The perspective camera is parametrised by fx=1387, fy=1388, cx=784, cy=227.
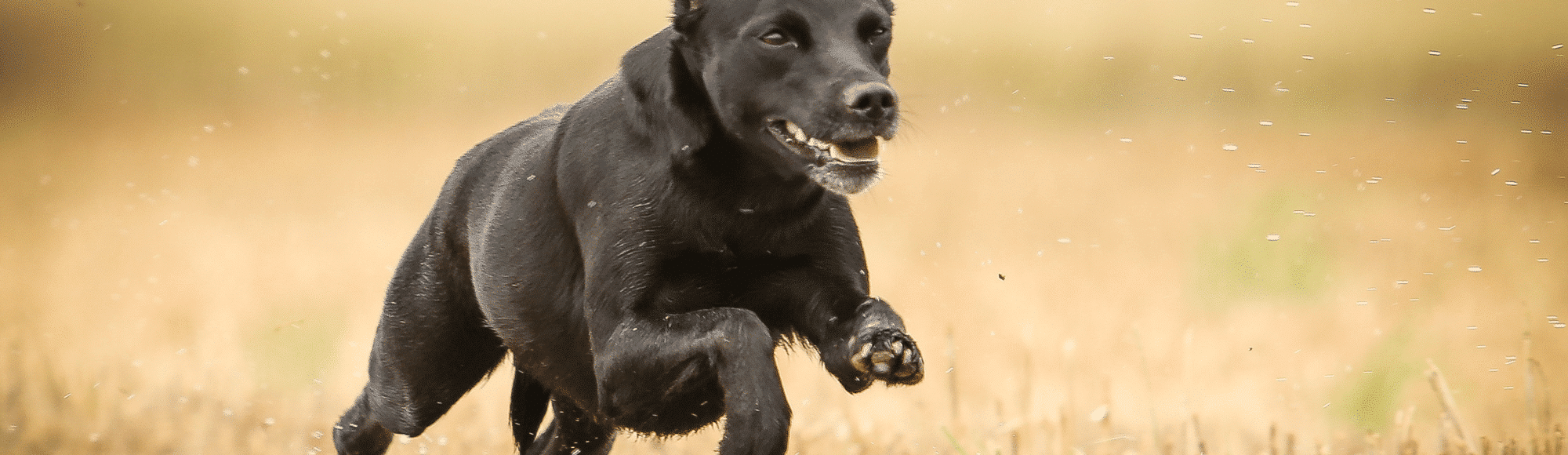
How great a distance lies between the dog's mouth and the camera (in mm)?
3064

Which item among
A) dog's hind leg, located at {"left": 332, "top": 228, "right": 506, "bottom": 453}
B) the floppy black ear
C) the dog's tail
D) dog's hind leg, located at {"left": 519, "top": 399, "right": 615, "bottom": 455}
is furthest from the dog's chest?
the dog's tail

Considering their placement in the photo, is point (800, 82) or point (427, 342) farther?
point (427, 342)

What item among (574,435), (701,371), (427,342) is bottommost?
(574,435)

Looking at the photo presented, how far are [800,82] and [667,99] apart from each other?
0.36 metres

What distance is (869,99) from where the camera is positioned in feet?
9.61

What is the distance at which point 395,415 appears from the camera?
442cm

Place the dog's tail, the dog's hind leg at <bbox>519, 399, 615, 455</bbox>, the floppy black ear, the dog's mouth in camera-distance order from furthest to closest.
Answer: the dog's tail, the dog's hind leg at <bbox>519, 399, 615, 455</bbox>, the floppy black ear, the dog's mouth

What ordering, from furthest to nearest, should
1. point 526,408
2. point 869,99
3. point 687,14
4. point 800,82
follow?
point 526,408
point 687,14
point 800,82
point 869,99

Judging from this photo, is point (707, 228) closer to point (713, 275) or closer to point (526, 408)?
point (713, 275)

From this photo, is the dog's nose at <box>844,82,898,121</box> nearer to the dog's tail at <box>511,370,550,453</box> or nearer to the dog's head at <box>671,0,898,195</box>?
the dog's head at <box>671,0,898,195</box>

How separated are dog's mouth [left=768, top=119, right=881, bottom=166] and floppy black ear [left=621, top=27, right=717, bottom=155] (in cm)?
20

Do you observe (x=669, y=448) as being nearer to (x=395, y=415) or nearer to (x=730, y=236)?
(x=395, y=415)

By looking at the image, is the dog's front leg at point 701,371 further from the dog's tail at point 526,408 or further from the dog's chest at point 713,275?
the dog's tail at point 526,408

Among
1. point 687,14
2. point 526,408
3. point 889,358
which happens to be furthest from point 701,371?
point 526,408
